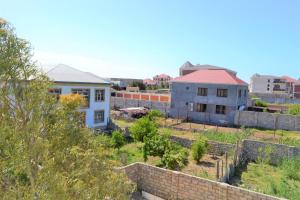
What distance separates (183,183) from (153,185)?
1422 millimetres

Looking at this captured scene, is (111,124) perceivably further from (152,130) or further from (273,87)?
(273,87)

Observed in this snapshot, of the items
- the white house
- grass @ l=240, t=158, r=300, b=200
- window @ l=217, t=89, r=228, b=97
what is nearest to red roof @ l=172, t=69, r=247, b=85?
window @ l=217, t=89, r=228, b=97

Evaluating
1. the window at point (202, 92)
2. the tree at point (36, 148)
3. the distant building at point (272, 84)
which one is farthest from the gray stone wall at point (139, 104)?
the distant building at point (272, 84)

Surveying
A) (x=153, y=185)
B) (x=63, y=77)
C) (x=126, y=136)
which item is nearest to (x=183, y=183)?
(x=153, y=185)

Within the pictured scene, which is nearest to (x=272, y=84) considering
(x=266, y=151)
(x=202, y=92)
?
(x=202, y=92)

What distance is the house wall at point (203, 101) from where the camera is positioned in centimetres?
2794

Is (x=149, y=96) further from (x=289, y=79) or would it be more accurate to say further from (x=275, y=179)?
(x=289, y=79)

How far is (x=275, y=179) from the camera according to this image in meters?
12.8

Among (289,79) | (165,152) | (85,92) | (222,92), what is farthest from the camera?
(289,79)

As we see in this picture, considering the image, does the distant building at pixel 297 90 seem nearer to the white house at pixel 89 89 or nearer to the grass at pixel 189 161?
the white house at pixel 89 89

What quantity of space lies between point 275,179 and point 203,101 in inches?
678

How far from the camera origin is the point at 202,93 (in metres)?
29.7

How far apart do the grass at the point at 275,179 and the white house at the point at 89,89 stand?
12.9 m

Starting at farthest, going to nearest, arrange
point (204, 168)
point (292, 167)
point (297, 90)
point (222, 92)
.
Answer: point (297, 90), point (222, 92), point (204, 168), point (292, 167)
